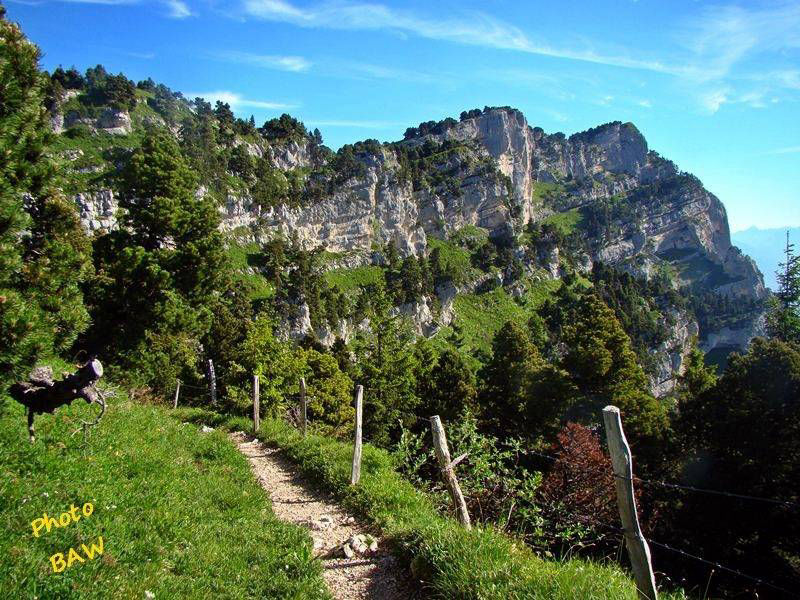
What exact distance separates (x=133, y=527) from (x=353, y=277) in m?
115

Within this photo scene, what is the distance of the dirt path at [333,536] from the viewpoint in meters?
6.23

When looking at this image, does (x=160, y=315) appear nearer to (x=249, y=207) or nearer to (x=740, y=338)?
(x=249, y=207)

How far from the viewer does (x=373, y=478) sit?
383 inches

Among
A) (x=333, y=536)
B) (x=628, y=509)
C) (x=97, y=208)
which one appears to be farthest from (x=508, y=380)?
(x=97, y=208)

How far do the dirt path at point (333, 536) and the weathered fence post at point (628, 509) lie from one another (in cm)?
278

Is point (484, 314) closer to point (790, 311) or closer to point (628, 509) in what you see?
point (790, 311)

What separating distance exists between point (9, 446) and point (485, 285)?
130727mm

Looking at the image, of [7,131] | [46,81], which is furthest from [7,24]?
[7,131]

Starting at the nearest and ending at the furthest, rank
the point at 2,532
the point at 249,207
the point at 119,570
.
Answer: the point at 2,532 → the point at 119,570 → the point at 249,207

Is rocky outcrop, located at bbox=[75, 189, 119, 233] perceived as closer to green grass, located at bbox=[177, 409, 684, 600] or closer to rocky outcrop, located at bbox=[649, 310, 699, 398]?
green grass, located at bbox=[177, 409, 684, 600]

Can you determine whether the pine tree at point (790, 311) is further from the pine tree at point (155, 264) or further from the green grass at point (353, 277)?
the green grass at point (353, 277)

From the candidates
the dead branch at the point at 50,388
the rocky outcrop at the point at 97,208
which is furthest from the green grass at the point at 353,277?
the dead branch at the point at 50,388

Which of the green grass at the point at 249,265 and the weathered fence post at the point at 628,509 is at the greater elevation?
the green grass at the point at 249,265

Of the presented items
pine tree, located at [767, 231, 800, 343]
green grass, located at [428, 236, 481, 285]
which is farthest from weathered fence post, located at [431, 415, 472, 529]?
green grass, located at [428, 236, 481, 285]
